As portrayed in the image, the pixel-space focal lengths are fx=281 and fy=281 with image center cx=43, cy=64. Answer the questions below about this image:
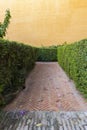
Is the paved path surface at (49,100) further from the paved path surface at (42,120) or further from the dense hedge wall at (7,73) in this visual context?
the paved path surface at (42,120)

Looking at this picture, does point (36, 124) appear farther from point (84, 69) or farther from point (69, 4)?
point (69, 4)

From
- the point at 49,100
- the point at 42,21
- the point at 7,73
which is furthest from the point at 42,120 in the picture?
the point at 42,21

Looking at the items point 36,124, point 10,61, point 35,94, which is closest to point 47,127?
point 36,124

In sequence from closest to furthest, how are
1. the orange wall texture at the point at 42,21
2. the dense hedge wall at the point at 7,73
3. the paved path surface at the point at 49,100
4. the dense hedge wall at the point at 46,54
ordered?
1. the dense hedge wall at the point at 7,73
2. the paved path surface at the point at 49,100
3. the dense hedge wall at the point at 46,54
4. the orange wall texture at the point at 42,21

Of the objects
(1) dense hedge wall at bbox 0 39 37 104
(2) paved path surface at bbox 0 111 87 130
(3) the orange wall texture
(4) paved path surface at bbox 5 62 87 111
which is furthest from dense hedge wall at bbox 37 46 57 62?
(2) paved path surface at bbox 0 111 87 130

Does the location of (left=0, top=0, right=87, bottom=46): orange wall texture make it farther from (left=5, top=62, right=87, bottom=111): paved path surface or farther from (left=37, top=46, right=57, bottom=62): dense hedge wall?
(left=5, top=62, right=87, bottom=111): paved path surface

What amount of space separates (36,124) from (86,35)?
2258 cm

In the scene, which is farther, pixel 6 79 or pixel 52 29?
pixel 52 29

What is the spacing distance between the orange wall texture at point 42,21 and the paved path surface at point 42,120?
21912 mm

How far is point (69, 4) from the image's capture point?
26.8 metres

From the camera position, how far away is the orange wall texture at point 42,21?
2684cm

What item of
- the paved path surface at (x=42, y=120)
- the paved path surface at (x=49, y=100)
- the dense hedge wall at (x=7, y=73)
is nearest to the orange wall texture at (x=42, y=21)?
the paved path surface at (x=49, y=100)

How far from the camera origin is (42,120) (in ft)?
15.9

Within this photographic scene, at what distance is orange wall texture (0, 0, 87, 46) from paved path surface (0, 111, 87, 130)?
21.9 m
